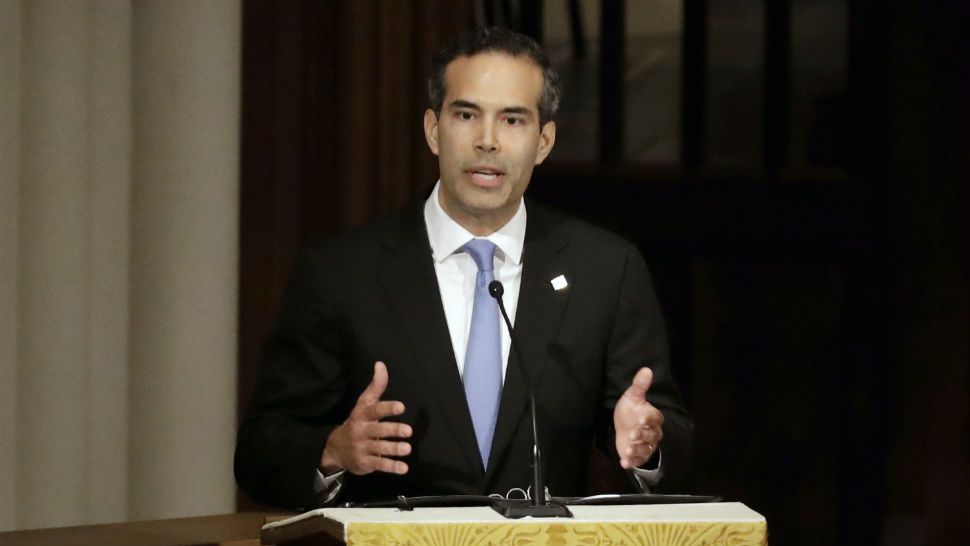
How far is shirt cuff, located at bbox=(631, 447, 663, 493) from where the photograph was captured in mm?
2494

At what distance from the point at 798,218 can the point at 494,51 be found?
2019 millimetres

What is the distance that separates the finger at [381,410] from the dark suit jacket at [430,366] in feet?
0.80

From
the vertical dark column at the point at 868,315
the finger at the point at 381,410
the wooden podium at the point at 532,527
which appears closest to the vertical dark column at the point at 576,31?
the vertical dark column at the point at 868,315

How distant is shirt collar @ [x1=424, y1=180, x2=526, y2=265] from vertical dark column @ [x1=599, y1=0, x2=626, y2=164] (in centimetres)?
174

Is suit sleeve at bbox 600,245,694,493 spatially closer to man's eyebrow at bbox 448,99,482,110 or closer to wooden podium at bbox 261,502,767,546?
man's eyebrow at bbox 448,99,482,110

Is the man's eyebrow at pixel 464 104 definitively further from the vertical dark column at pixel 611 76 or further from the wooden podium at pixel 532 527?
the vertical dark column at pixel 611 76

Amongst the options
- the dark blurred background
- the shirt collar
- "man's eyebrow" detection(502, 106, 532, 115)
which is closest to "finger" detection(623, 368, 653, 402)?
the shirt collar

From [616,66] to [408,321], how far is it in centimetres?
198

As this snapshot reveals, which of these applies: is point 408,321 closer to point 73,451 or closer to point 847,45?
point 73,451

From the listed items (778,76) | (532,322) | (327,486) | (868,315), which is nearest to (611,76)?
(778,76)

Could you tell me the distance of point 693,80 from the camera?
452cm

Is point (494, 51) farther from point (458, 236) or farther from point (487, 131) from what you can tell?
point (458, 236)

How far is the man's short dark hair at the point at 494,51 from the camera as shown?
2.66 meters

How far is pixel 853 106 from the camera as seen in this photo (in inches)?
179
